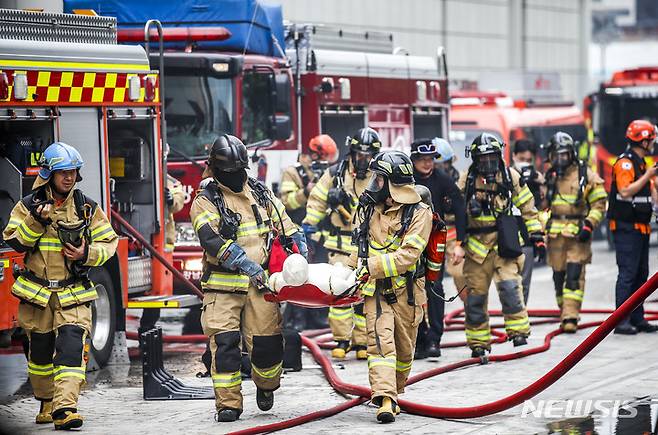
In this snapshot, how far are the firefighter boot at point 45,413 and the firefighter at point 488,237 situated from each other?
143 inches

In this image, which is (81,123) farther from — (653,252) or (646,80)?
(646,80)

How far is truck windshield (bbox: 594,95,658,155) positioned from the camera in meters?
23.5

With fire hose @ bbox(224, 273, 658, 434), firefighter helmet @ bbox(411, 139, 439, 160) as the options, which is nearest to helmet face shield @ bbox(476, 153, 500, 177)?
firefighter helmet @ bbox(411, 139, 439, 160)

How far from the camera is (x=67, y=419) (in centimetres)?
839

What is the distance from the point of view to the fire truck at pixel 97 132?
389 inches

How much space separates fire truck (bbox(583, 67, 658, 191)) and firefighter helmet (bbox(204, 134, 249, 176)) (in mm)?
15361

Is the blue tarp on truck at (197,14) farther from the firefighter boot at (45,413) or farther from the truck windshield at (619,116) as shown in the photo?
the truck windshield at (619,116)

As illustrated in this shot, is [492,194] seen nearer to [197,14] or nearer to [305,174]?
[305,174]

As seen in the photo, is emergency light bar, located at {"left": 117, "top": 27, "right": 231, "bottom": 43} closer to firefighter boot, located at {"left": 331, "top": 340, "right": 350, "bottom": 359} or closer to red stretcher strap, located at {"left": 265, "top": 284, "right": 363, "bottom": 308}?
firefighter boot, located at {"left": 331, "top": 340, "right": 350, "bottom": 359}

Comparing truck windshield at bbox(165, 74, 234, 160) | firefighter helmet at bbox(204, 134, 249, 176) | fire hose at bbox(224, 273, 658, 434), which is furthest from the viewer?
truck windshield at bbox(165, 74, 234, 160)

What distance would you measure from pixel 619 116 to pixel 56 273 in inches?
651

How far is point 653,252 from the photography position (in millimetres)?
20062

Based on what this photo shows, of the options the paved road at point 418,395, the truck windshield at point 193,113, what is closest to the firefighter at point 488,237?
the paved road at point 418,395

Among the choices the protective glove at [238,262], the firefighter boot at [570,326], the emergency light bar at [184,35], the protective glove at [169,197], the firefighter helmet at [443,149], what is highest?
the emergency light bar at [184,35]
